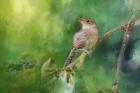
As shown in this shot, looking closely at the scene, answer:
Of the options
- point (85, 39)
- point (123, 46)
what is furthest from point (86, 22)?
point (123, 46)

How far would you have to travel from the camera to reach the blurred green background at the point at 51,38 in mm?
1670

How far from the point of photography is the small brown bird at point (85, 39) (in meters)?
1.69

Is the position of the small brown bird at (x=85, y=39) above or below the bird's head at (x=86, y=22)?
below

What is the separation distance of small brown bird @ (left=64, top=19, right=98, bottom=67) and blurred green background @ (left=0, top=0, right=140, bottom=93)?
0.7 inches

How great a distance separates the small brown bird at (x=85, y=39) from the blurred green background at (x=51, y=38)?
0.02 meters

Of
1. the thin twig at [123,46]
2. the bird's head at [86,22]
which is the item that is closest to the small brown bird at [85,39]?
the bird's head at [86,22]

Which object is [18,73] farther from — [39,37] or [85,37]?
[85,37]

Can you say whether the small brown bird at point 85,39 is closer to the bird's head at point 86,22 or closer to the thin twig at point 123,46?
the bird's head at point 86,22

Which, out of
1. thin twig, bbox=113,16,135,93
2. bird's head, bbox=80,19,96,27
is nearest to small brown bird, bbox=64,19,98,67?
bird's head, bbox=80,19,96,27

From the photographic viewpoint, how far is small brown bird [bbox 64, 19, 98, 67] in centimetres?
169

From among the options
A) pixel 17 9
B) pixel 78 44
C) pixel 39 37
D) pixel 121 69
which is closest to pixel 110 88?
pixel 121 69

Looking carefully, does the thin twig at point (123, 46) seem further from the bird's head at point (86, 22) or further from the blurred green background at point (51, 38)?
the bird's head at point (86, 22)

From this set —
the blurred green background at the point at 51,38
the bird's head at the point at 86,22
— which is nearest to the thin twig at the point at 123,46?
the blurred green background at the point at 51,38

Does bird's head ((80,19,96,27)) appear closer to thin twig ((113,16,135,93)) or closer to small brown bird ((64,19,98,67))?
small brown bird ((64,19,98,67))
